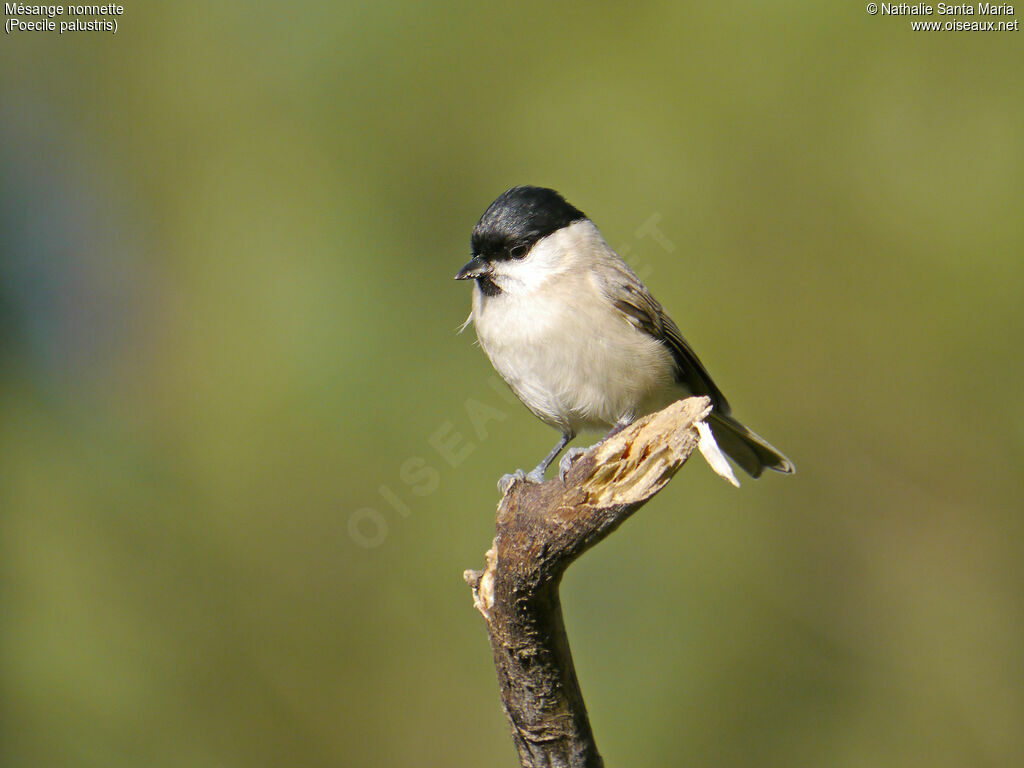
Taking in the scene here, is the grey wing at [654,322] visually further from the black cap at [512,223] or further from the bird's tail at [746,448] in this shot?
the black cap at [512,223]

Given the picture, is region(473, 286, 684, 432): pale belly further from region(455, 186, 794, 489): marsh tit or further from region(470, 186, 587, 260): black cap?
region(470, 186, 587, 260): black cap

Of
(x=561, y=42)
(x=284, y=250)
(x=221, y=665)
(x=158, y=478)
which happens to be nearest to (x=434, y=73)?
(x=561, y=42)

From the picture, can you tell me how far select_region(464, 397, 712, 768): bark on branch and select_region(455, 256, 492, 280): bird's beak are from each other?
127cm

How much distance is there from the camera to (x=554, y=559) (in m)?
2.34

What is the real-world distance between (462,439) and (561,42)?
263 cm

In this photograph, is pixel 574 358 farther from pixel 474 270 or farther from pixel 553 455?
pixel 553 455

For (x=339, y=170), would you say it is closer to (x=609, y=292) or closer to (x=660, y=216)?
(x=660, y=216)

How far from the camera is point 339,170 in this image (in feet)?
17.8

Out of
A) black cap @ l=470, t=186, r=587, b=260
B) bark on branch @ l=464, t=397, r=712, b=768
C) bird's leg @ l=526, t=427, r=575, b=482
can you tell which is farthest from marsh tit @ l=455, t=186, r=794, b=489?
bark on branch @ l=464, t=397, r=712, b=768

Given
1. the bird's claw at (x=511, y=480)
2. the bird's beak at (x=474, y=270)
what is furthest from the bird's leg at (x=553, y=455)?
→ the bird's beak at (x=474, y=270)

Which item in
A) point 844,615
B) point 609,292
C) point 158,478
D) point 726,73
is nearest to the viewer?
point 609,292

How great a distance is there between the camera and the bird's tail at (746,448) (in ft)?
12.4

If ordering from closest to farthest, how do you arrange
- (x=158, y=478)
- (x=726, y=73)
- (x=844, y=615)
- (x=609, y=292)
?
1. (x=609, y=292)
2. (x=844, y=615)
3. (x=158, y=478)
4. (x=726, y=73)

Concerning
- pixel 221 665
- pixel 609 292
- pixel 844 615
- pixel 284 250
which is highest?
pixel 284 250
